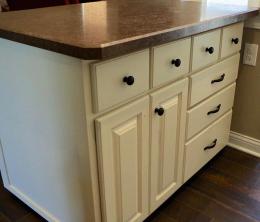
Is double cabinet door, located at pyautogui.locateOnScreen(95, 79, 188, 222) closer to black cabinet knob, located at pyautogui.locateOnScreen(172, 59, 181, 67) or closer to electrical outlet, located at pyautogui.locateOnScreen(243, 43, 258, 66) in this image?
black cabinet knob, located at pyautogui.locateOnScreen(172, 59, 181, 67)

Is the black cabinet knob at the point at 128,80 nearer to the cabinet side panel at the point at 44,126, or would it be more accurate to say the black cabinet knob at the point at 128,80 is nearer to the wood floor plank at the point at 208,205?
the cabinet side panel at the point at 44,126

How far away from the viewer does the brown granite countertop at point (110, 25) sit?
0.88 metres

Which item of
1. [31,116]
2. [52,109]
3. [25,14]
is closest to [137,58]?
[52,109]

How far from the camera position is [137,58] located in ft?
3.34

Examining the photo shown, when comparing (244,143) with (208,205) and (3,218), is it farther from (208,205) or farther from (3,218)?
(3,218)

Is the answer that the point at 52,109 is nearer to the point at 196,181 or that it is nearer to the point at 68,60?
the point at 68,60

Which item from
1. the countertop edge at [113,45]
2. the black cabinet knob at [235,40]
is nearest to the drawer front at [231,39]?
the black cabinet knob at [235,40]

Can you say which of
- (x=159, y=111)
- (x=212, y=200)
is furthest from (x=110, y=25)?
(x=212, y=200)

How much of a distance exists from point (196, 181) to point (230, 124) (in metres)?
0.45

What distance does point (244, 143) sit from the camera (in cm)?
199

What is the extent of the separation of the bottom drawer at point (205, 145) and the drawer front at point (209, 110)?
0.14 feet

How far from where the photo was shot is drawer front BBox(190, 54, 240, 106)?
139 centimetres

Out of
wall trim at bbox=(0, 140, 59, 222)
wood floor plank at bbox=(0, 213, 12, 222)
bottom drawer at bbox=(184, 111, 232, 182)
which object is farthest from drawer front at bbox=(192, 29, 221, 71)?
wood floor plank at bbox=(0, 213, 12, 222)

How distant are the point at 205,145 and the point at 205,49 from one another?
533 mm
